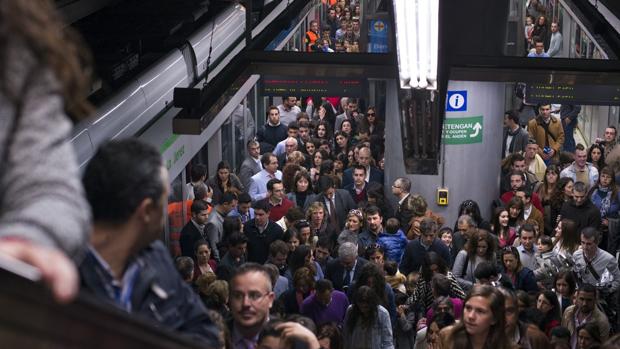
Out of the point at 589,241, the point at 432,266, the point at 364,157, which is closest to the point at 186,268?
the point at 432,266

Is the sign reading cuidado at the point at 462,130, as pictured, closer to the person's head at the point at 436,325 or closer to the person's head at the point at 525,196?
the person's head at the point at 525,196

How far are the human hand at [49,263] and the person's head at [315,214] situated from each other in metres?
10.3

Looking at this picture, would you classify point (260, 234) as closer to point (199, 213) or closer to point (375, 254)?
point (199, 213)

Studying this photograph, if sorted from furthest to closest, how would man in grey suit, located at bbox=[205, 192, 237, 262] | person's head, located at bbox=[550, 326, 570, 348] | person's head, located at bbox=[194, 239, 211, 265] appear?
1. man in grey suit, located at bbox=[205, 192, 237, 262]
2. person's head, located at bbox=[194, 239, 211, 265]
3. person's head, located at bbox=[550, 326, 570, 348]

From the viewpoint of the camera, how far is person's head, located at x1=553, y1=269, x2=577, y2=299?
29.8ft

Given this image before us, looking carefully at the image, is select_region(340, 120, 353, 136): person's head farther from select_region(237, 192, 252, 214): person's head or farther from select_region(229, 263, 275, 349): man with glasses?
select_region(229, 263, 275, 349): man with glasses

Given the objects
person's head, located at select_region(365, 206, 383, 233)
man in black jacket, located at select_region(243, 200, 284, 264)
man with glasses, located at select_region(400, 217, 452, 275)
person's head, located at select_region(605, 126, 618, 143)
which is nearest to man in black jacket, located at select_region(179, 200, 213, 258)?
man in black jacket, located at select_region(243, 200, 284, 264)

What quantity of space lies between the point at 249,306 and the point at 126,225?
250cm

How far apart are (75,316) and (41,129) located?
332 mm

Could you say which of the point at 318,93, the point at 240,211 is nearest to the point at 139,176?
the point at 240,211

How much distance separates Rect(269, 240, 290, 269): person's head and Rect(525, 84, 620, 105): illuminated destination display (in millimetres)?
5707

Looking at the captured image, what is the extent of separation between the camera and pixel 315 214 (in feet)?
38.5

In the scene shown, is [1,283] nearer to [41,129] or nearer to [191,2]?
[41,129]

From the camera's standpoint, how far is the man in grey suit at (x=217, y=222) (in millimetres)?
11219
